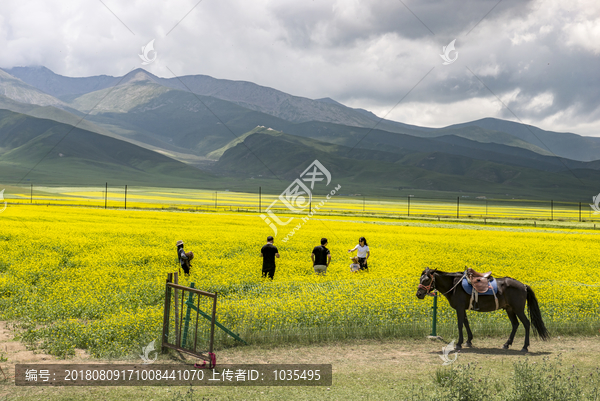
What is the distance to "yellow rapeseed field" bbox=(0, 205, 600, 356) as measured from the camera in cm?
1146

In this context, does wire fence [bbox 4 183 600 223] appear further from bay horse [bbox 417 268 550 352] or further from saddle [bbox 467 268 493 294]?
saddle [bbox 467 268 493 294]

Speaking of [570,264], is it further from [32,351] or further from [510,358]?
[32,351]

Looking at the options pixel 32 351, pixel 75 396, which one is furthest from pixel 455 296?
pixel 32 351

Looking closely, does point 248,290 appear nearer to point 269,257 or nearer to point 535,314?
point 269,257

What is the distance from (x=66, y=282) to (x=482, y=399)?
13.4 metres

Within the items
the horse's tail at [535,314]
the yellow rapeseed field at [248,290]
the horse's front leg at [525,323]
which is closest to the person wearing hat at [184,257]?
the yellow rapeseed field at [248,290]

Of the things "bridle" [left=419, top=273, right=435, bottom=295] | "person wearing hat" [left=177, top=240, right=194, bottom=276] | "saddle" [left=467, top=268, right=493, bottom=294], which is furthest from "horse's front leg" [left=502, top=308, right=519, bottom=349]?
"person wearing hat" [left=177, top=240, right=194, bottom=276]

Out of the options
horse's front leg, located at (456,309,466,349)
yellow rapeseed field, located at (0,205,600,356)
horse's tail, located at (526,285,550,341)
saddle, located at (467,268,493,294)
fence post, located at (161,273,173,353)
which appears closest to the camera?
fence post, located at (161,273,173,353)

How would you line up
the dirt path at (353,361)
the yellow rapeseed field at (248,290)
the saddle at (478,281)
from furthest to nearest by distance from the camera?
the yellow rapeseed field at (248,290)
the saddle at (478,281)
the dirt path at (353,361)

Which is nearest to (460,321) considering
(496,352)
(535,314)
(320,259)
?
(496,352)

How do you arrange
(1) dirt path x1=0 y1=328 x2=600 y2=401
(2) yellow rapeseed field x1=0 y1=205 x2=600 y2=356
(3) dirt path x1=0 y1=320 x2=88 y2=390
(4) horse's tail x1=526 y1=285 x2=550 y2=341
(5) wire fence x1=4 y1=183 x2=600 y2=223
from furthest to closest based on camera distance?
(5) wire fence x1=4 y1=183 x2=600 y2=223, (2) yellow rapeseed field x1=0 y1=205 x2=600 y2=356, (4) horse's tail x1=526 y1=285 x2=550 y2=341, (3) dirt path x1=0 y1=320 x2=88 y2=390, (1) dirt path x1=0 y1=328 x2=600 y2=401

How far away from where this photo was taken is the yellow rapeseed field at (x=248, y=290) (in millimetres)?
11461

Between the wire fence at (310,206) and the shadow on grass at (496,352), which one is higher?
the wire fence at (310,206)

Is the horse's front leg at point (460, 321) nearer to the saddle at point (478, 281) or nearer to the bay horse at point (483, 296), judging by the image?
the bay horse at point (483, 296)
